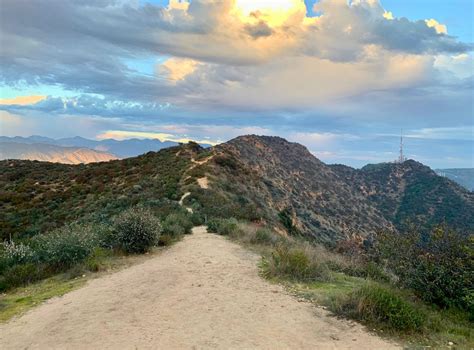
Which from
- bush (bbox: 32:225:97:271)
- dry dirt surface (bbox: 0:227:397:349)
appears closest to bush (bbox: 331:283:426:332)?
dry dirt surface (bbox: 0:227:397:349)

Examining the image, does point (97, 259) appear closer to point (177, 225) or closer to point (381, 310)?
point (177, 225)

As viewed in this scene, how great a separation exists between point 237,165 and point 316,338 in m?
38.2

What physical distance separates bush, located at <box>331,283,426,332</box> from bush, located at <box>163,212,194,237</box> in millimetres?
9345

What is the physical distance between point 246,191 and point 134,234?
2303cm

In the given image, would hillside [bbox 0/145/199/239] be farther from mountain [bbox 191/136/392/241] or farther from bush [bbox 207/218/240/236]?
bush [bbox 207/218/240/236]

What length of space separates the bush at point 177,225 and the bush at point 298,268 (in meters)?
6.22

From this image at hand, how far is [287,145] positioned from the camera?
108 m

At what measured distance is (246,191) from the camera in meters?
35.6

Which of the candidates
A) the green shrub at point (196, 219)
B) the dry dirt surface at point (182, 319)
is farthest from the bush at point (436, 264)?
the green shrub at point (196, 219)

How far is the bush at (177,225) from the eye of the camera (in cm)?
1572

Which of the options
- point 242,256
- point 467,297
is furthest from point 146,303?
point 467,297


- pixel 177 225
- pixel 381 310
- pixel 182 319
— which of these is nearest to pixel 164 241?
pixel 177 225

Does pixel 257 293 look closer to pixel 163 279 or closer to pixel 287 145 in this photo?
pixel 163 279

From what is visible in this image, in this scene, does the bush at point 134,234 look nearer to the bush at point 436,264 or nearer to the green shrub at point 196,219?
the green shrub at point 196,219
